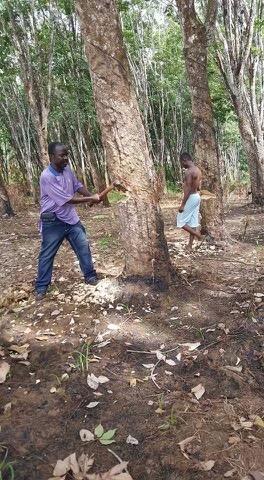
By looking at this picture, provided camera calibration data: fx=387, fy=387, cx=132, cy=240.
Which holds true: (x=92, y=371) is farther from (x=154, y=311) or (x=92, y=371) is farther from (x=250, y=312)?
(x=250, y=312)

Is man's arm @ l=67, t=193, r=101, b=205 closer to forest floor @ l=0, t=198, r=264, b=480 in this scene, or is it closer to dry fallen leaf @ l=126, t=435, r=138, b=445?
forest floor @ l=0, t=198, r=264, b=480

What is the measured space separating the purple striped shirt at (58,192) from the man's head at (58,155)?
87 millimetres

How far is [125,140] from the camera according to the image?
4016 millimetres

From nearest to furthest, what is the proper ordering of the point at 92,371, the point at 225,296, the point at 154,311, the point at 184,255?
the point at 92,371 → the point at 154,311 → the point at 225,296 → the point at 184,255

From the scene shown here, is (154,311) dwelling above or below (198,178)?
below

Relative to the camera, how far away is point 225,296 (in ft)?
14.5

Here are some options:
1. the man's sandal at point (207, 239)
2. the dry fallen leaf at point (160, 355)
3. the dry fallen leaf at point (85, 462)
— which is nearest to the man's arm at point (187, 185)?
the man's sandal at point (207, 239)

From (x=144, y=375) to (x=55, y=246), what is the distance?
2.03m

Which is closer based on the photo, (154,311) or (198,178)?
(154,311)

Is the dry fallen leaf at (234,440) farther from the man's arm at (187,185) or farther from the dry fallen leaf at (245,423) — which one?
the man's arm at (187,185)

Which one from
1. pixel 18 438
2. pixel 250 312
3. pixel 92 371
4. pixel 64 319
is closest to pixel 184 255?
pixel 250 312

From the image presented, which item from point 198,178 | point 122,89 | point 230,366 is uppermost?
point 122,89

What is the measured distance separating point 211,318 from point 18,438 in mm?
2198

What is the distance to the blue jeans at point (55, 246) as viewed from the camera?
4.61 meters
